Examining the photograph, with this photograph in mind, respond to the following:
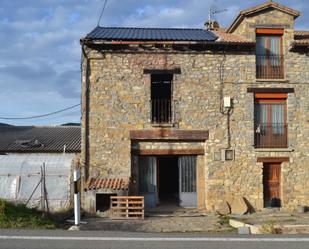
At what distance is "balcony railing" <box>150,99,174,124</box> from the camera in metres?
20.3

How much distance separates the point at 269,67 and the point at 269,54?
617mm

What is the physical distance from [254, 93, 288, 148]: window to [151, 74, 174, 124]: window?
12.6 feet

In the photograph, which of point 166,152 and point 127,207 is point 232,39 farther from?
point 127,207

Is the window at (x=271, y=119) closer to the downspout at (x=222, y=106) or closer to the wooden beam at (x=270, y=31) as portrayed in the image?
the downspout at (x=222, y=106)

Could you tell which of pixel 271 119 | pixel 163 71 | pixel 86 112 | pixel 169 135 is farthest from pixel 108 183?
pixel 271 119

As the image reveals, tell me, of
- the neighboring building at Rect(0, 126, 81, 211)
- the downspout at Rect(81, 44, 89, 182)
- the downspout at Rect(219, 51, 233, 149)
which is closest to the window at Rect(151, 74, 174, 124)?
the downspout at Rect(219, 51, 233, 149)

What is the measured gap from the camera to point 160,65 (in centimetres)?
2019

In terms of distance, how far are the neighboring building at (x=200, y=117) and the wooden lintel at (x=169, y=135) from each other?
43 millimetres

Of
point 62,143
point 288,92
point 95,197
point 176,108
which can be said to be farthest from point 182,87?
point 62,143

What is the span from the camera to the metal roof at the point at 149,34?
20500 mm

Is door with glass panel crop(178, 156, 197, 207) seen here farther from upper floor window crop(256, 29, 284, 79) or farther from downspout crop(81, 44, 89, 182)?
upper floor window crop(256, 29, 284, 79)

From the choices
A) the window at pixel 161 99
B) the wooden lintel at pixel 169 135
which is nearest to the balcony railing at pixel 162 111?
the window at pixel 161 99

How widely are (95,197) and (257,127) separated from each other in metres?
7.64

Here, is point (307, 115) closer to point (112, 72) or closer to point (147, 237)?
point (112, 72)
